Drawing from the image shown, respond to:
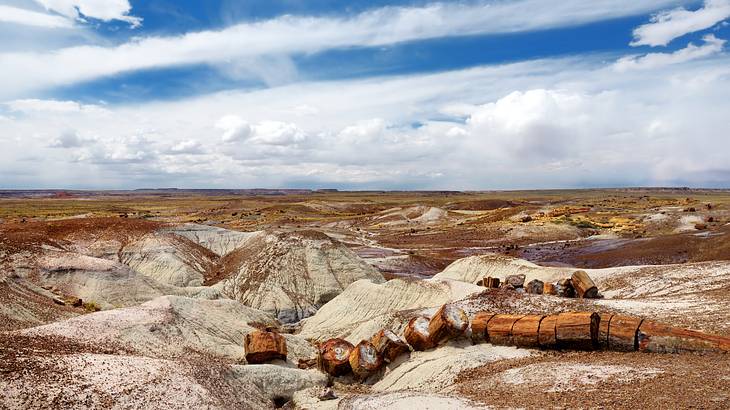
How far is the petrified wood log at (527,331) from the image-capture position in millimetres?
16312

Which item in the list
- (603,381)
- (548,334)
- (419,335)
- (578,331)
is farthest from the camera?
(419,335)

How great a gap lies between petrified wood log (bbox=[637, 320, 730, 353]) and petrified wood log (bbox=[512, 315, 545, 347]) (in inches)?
117

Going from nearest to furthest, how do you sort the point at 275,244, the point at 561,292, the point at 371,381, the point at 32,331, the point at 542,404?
1. the point at 542,404
2. the point at 32,331
3. the point at 371,381
4. the point at 561,292
5. the point at 275,244

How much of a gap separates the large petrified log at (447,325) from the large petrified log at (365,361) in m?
2.19

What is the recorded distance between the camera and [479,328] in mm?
17609

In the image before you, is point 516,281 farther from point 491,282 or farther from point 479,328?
point 479,328

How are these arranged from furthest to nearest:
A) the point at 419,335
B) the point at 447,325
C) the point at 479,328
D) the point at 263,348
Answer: the point at 263,348, the point at 419,335, the point at 447,325, the point at 479,328

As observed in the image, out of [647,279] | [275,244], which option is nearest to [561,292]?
[647,279]

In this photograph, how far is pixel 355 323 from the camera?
29.5m

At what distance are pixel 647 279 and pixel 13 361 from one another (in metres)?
30.6

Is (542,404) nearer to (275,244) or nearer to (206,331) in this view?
(206,331)

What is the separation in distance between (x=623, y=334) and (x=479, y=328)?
15.0ft

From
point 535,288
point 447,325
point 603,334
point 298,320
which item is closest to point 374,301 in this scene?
point 298,320

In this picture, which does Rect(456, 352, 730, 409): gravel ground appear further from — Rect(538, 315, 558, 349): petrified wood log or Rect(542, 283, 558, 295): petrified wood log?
Rect(542, 283, 558, 295): petrified wood log
